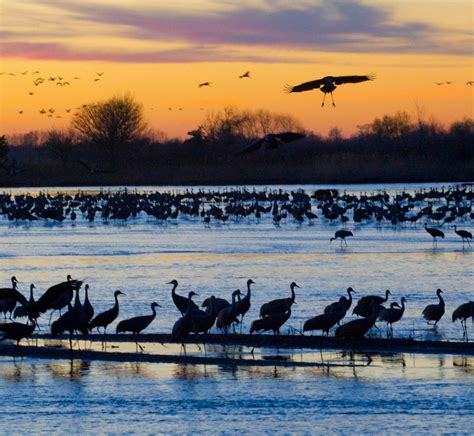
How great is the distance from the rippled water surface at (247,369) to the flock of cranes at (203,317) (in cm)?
29

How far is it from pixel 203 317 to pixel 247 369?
139 centimetres

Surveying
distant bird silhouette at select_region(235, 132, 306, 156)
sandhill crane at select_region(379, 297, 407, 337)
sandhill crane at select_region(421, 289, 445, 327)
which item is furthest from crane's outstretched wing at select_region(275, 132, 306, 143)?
sandhill crane at select_region(421, 289, 445, 327)

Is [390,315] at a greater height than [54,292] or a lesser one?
lesser

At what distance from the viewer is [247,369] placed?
1159cm

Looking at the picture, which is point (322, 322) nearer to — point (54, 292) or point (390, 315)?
point (390, 315)

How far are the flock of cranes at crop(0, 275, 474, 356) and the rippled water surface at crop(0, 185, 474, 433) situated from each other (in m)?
0.29

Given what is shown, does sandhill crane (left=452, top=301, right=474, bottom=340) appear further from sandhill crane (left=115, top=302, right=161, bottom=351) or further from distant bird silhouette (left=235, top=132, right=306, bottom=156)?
sandhill crane (left=115, top=302, right=161, bottom=351)

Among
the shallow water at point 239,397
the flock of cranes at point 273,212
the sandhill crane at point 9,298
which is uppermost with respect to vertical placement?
the flock of cranes at point 273,212

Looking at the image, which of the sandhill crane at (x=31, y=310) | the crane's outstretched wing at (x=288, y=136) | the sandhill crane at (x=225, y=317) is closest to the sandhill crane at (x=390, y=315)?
the sandhill crane at (x=225, y=317)

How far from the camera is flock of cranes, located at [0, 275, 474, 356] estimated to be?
41.0 ft

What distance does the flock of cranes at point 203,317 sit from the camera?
12.5 meters

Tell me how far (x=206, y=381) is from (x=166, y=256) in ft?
42.3

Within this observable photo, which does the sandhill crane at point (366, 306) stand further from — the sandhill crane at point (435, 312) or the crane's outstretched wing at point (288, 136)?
the crane's outstretched wing at point (288, 136)

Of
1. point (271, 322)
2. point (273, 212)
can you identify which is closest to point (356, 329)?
point (271, 322)
